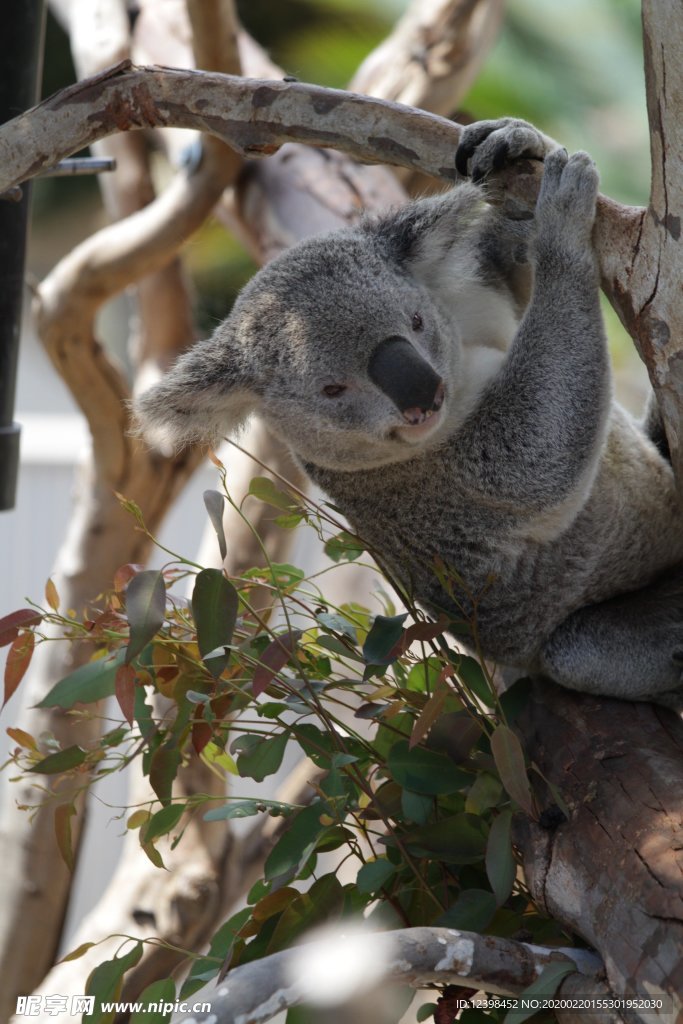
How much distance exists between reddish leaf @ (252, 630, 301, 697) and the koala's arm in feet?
1.77

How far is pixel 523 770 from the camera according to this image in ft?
4.65

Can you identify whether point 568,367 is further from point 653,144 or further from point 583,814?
point 583,814

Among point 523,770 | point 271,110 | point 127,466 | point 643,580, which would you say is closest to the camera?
point 523,770

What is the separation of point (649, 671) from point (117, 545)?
2172 mm

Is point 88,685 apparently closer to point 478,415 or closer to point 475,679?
point 475,679

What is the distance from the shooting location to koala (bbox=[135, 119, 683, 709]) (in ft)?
5.85

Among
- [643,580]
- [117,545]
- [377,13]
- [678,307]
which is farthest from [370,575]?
[377,13]

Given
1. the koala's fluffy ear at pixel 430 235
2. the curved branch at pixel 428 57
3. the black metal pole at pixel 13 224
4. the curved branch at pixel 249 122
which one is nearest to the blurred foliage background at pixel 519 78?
the curved branch at pixel 428 57

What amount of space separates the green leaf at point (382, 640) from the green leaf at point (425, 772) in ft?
0.54

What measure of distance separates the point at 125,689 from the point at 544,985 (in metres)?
0.73

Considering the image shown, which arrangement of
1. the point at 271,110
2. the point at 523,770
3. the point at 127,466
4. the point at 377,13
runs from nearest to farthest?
the point at 523,770 → the point at 271,110 → the point at 127,466 → the point at 377,13

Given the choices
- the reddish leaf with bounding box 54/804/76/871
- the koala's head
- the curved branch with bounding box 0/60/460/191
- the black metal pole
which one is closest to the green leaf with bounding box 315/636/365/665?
the koala's head

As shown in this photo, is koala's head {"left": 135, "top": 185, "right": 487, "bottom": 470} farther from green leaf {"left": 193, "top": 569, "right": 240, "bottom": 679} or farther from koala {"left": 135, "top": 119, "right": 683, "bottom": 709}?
green leaf {"left": 193, "top": 569, "right": 240, "bottom": 679}

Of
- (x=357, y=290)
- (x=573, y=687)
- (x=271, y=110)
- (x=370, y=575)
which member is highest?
(x=271, y=110)
